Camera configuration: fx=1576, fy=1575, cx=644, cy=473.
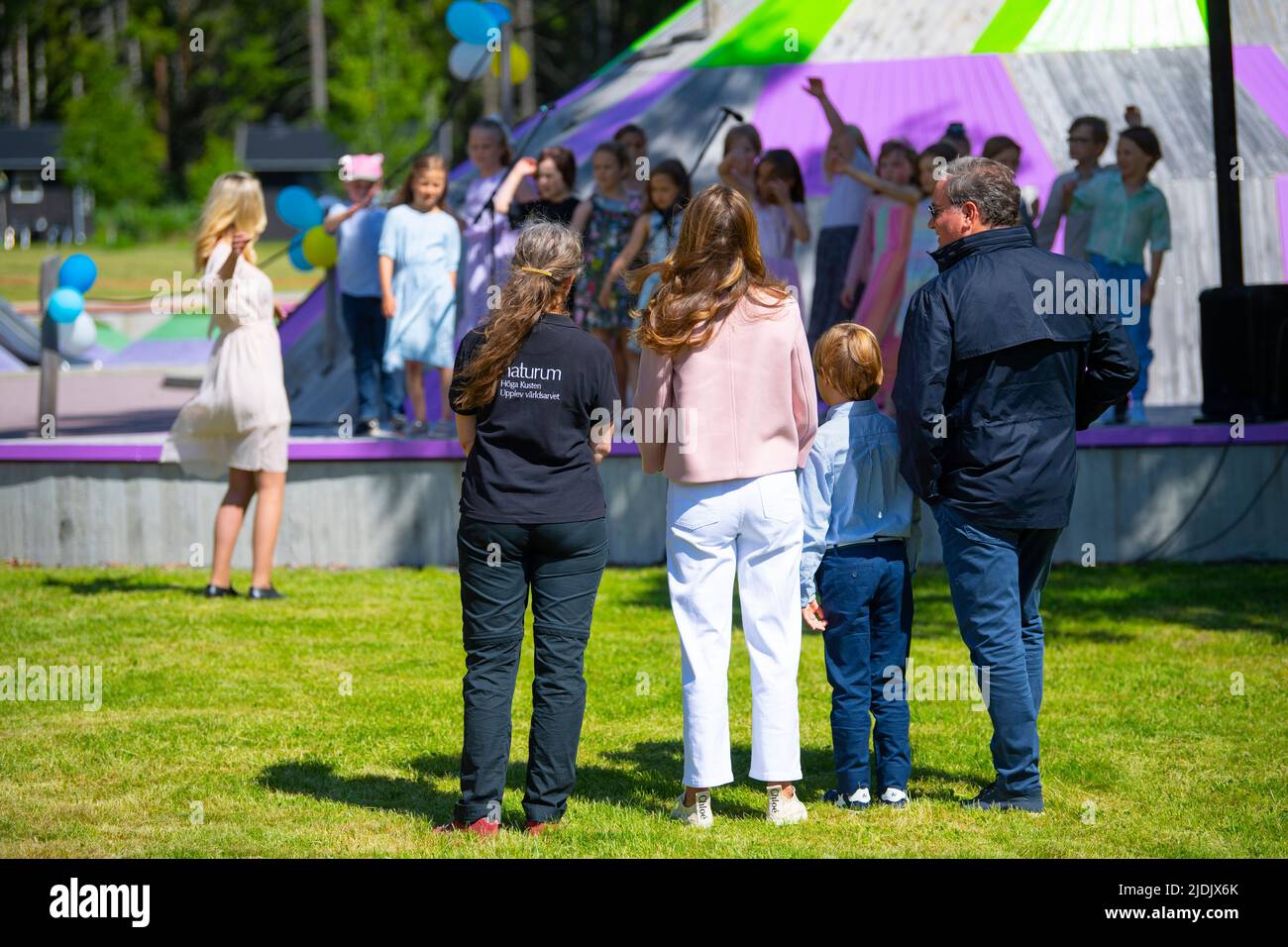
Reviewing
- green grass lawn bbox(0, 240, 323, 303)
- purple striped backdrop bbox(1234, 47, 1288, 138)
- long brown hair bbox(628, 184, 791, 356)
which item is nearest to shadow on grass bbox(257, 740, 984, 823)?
long brown hair bbox(628, 184, 791, 356)

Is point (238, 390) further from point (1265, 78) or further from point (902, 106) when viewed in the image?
point (1265, 78)

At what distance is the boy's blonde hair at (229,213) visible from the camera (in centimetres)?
809

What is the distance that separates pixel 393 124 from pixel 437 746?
4482cm

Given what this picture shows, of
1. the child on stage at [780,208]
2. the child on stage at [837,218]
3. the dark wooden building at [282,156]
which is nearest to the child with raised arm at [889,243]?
the child on stage at [837,218]

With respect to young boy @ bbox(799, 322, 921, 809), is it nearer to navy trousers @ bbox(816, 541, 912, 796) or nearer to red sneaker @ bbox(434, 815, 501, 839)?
navy trousers @ bbox(816, 541, 912, 796)

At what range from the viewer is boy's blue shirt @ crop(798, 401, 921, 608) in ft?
17.0

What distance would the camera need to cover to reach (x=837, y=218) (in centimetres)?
1050

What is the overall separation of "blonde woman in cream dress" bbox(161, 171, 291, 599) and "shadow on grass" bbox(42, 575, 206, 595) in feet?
1.80

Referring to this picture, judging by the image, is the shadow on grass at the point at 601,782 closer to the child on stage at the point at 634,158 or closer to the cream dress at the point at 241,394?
the cream dress at the point at 241,394

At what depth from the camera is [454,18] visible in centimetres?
1275

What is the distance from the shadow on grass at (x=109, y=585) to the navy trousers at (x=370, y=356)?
184 cm

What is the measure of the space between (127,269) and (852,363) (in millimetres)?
36406

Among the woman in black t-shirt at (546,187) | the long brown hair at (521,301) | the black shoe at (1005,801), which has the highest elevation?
the woman in black t-shirt at (546,187)

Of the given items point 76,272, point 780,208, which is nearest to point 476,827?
point 780,208
